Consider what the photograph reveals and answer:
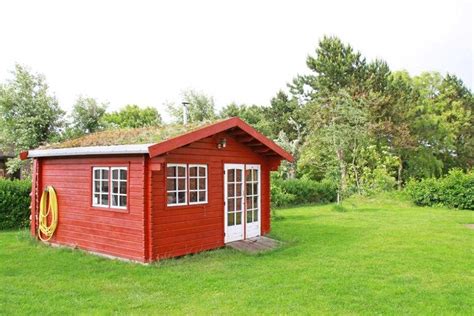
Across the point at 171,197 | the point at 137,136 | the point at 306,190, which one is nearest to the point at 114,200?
the point at 171,197

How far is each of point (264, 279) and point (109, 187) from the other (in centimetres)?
376

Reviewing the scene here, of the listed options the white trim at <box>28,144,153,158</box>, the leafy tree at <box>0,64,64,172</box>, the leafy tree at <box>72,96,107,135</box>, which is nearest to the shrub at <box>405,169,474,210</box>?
the leafy tree at <box>72,96,107,135</box>

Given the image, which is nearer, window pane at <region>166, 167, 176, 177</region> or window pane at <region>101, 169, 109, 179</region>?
window pane at <region>166, 167, 176, 177</region>

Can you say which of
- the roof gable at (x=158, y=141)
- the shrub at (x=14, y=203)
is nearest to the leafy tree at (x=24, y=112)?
the shrub at (x=14, y=203)

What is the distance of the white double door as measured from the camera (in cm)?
984

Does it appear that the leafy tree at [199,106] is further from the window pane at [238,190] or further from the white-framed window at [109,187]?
the white-framed window at [109,187]

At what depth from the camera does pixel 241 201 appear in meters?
10.2

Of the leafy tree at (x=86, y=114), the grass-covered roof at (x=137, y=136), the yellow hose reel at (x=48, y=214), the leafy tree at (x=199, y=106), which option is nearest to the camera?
the grass-covered roof at (x=137, y=136)

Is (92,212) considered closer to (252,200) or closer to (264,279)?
(252,200)

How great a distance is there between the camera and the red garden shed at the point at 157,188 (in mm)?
8070

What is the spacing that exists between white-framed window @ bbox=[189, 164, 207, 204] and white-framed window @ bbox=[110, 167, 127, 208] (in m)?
1.31

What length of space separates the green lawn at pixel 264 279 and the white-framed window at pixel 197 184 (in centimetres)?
116

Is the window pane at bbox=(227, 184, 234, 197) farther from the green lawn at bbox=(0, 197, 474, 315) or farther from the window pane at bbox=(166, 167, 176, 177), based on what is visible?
the window pane at bbox=(166, 167, 176, 177)

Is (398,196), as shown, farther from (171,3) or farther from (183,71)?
(183,71)
